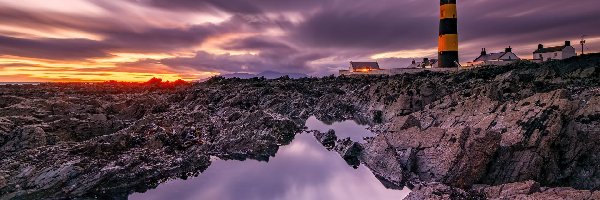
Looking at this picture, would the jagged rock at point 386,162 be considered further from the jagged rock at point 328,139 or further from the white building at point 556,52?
the white building at point 556,52

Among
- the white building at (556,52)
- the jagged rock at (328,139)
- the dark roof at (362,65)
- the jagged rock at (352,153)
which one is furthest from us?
the dark roof at (362,65)

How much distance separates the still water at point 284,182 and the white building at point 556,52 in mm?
78874

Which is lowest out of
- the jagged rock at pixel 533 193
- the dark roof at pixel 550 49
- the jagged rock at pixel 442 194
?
the jagged rock at pixel 442 194

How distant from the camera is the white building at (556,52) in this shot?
85575 millimetres

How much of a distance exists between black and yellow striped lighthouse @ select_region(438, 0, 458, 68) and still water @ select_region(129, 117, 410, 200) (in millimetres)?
45424

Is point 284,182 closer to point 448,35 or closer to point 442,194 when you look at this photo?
point 442,194

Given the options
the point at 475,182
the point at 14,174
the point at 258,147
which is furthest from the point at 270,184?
the point at 14,174

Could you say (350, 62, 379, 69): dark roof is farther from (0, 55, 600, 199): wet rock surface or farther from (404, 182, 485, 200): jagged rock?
(404, 182, 485, 200): jagged rock

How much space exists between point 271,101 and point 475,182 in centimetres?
3164

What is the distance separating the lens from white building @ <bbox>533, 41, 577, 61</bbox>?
85.6 metres

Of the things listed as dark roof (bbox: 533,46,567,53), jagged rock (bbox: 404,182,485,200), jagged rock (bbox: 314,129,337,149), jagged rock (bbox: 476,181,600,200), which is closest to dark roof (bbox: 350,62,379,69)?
dark roof (bbox: 533,46,567,53)

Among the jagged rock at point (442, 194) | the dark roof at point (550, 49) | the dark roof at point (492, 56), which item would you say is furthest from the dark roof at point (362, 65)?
the jagged rock at point (442, 194)

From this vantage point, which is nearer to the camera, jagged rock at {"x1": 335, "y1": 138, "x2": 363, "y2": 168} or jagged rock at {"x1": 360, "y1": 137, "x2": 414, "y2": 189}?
jagged rock at {"x1": 360, "y1": 137, "x2": 414, "y2": 189}

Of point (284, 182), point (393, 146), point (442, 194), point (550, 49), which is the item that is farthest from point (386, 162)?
point (550, 49)
